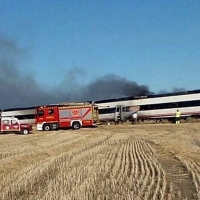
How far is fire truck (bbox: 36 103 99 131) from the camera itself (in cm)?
5362

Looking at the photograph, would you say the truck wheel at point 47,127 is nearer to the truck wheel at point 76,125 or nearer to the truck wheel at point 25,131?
the truck wheel at point 76,125

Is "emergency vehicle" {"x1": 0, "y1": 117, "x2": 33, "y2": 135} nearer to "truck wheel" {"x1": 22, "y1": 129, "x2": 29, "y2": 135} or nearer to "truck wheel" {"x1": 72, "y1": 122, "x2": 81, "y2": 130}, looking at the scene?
"truck wheel" {"x1": 22, "y1": 129, "x2": 29, "y2": 135}

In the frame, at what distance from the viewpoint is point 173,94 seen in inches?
2269

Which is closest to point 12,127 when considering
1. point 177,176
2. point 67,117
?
point 67,117

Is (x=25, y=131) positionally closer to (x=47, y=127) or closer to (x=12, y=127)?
(x=12, y=127)

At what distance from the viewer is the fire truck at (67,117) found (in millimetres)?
53625

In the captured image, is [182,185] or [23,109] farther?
[23,109]

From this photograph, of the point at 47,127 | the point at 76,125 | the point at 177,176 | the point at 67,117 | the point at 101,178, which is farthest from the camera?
the point at 47,127

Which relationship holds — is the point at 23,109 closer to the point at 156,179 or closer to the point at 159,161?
the point at 159,161

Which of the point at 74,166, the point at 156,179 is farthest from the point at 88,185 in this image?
the point at 74,166

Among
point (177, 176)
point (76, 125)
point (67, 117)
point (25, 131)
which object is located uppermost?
point (67, 117)

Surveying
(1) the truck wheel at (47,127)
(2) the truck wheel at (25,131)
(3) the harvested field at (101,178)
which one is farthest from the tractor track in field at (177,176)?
(1) the truck wheel at (47,127)

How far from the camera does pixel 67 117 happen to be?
176 feet

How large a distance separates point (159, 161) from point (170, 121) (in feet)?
135
